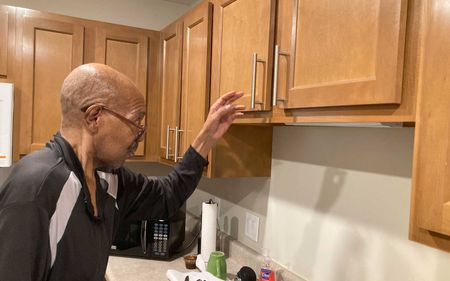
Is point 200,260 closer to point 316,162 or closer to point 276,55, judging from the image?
point 316,162

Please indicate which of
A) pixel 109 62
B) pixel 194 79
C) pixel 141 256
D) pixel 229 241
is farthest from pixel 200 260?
pixel 109 62

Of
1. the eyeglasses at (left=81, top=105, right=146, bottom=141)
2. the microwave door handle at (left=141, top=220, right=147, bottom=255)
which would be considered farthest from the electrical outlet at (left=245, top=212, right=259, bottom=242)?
the eyeglasses at (left=81, top=105, right=146, bottom=141)

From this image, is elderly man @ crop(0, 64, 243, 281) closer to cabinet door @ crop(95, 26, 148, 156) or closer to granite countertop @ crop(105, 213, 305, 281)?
granite countertop @ crop(105, 213, 305, 281)

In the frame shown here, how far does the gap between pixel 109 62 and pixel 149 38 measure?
296 mm

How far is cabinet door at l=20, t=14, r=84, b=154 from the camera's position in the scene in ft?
6.44

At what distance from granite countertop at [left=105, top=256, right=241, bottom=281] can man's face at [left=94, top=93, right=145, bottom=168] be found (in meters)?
0.82

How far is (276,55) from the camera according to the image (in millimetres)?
1105

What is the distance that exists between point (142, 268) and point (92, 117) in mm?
1064

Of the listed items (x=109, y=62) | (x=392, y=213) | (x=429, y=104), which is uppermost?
(x=109, y=62)

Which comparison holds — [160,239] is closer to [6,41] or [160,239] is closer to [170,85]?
[170,85]

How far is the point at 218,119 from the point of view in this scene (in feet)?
4.36

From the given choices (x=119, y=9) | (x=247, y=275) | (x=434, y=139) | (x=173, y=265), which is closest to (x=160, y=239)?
(x=173, y=265)

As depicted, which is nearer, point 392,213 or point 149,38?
point 392,213

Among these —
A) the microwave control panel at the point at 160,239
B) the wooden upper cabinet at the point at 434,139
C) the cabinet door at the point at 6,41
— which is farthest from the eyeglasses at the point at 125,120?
the cabinet door at the point at 6,41
